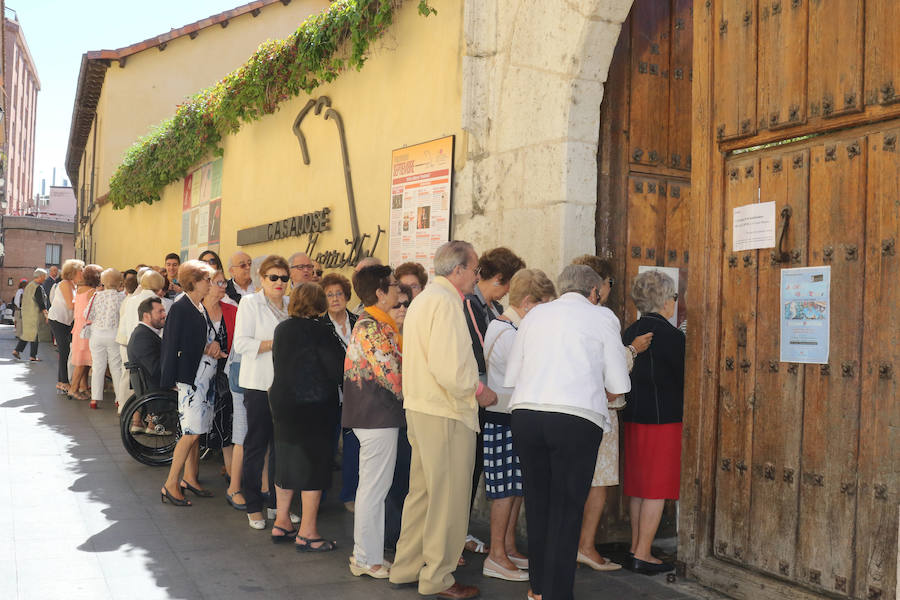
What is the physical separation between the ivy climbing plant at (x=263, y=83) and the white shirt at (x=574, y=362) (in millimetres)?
4023

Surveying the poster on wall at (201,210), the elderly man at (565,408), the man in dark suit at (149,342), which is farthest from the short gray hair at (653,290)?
the poster on wall at (201,210)

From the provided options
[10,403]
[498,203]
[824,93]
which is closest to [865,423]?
[824,93]

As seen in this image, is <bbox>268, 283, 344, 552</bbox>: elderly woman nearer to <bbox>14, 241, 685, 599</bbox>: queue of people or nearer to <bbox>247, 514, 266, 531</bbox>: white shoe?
<bbox>14, 241, 685, 599</bbox>: queue of people

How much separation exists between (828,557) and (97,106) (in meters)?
24.8

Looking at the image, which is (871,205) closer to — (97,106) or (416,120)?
(416,120)

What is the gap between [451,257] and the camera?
438cm

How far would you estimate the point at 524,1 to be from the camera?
6.01 metres

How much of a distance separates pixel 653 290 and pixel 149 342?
4516mm

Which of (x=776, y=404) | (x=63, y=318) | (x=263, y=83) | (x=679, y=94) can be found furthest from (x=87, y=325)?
(x=776, y=404)

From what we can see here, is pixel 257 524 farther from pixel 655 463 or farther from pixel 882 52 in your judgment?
pixel 882 52

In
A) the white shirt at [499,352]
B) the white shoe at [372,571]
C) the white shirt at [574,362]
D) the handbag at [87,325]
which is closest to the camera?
the white shirt at [574,362]

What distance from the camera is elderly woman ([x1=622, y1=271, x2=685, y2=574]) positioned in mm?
4824

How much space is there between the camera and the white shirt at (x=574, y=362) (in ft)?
12.7

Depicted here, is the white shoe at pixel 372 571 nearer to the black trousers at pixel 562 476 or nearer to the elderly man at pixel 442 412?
the elderly man at pixel 442 412
